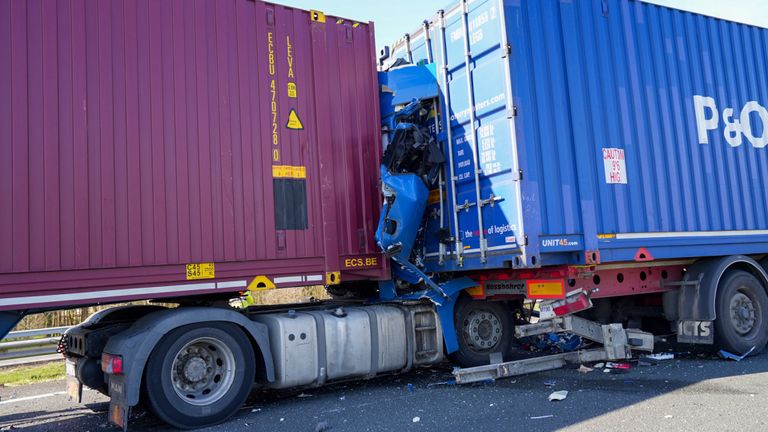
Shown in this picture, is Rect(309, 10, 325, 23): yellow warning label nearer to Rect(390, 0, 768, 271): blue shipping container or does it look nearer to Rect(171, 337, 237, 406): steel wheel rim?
Rect(390, 0, 768, 271): blue shipping container

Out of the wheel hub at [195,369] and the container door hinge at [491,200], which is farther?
the container door hinge at [491,200]

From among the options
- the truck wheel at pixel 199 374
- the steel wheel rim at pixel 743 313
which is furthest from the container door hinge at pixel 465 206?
the steel wheel rim at pixel 743 313

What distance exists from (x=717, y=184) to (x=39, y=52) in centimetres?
794

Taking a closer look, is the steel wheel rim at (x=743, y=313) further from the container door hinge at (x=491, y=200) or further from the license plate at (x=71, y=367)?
the license plate at (x=71, y=367)

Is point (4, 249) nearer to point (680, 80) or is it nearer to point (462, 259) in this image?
point (462, 259)

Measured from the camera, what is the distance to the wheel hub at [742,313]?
7.73 meters

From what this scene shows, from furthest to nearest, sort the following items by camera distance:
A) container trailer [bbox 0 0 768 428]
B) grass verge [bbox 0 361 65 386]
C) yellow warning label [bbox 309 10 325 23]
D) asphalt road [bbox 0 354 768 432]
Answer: grass verge [bbox 0 361 65 386] → yellow warning label [bbox 309 10 325 23] → container trailer [bbox 0 0 768 428] → asphalt road [bbox 0 354 768 432]

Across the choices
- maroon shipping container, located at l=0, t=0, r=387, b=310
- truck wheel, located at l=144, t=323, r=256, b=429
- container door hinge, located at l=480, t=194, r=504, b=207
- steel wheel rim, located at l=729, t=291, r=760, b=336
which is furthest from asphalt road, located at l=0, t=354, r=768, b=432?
container door hinge, located at l=480, t=194, r=504, b=207

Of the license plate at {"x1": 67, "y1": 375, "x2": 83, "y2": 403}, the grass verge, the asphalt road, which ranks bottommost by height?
the asphalt road

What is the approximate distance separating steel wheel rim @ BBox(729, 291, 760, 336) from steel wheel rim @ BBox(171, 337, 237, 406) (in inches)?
247

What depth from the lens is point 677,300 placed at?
7.78 m

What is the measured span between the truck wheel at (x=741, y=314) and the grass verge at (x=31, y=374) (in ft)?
29.3

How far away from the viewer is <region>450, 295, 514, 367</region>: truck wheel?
7176 mm

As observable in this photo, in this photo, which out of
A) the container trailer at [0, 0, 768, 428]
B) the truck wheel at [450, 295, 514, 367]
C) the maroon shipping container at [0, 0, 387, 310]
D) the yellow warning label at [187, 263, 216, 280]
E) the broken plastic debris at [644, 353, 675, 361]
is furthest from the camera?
the broken plastic debris at [644, 353, 675, 361]
